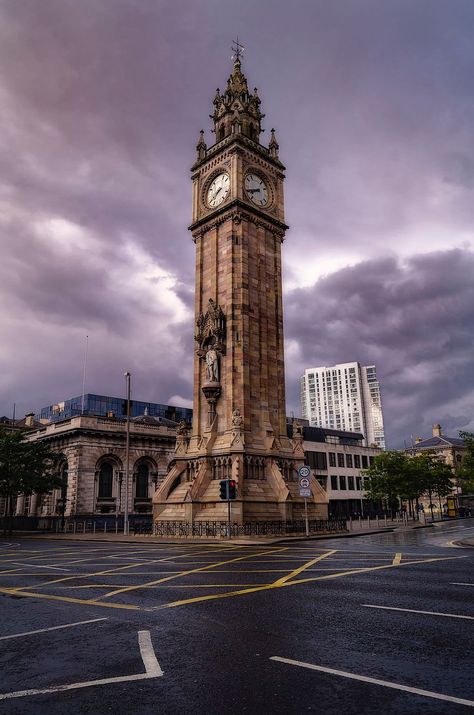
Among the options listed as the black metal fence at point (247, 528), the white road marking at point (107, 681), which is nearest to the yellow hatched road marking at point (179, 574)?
the white road marking at point (107, 681)

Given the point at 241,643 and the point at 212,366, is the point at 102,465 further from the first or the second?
the point at 241,643

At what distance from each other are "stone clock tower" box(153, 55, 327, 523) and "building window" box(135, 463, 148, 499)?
21.4m

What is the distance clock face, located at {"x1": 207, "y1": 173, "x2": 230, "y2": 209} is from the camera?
4659 cm

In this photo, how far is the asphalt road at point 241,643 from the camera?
5.41 meters

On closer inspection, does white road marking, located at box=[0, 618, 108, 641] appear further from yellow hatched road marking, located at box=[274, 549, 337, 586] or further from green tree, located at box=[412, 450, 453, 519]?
green tree, located at box=[412, 450, 453, 519]

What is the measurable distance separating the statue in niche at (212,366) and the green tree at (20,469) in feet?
69.8

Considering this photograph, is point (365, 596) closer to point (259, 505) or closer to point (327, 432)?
point (259, 505)

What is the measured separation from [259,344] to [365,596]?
108 ft

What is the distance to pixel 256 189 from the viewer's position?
47.3 meters

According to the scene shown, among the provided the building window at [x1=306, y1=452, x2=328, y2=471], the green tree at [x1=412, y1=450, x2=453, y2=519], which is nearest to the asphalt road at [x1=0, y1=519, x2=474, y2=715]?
the green tree at [x1=412, y1=450, x2=453, y2=519]

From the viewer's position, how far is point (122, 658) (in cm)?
689

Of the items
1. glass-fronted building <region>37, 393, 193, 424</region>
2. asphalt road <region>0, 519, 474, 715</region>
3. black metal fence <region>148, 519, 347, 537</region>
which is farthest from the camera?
glass-fronted building <region>37, 393, 193, 424</region>

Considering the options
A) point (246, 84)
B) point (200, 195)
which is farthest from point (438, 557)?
point (246, 84)

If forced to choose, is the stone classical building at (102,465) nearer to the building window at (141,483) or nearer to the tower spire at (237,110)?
the building window at (141,483)
